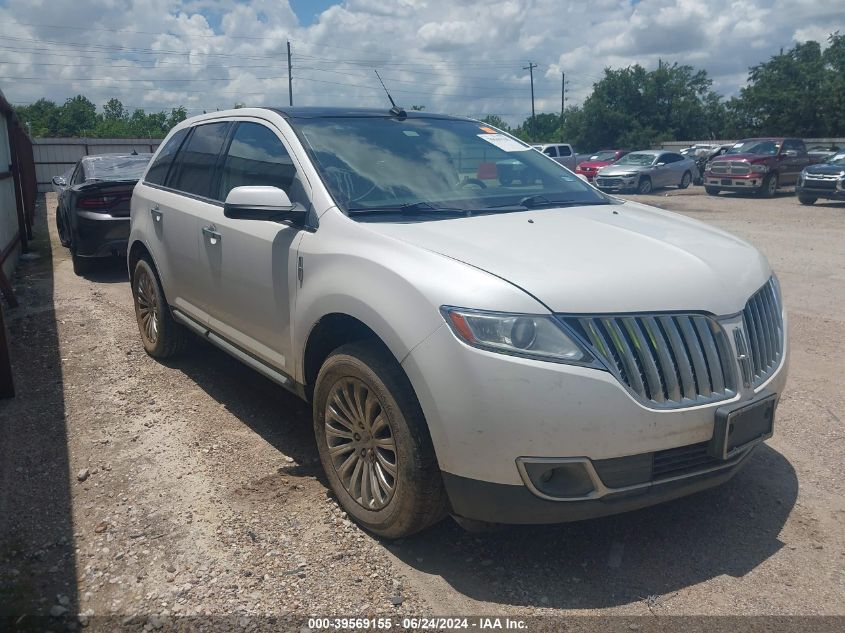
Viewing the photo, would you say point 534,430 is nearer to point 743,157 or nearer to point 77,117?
point 743,157

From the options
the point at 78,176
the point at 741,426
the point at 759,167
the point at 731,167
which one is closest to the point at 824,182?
the point at 759,167

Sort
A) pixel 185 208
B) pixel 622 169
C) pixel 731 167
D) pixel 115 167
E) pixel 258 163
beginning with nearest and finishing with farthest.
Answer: pixel 258 163 → pixel 185 208 → pixel 115 167 → pixel 731 167 → pixel 622 169

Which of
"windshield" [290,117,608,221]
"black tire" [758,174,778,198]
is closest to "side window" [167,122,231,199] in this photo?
"windshield" [290,117,608,221]

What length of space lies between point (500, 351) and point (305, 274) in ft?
4.16

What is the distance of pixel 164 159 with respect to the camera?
18.7 ft

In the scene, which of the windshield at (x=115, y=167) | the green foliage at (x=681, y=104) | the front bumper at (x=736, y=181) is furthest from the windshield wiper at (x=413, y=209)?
the green foliage at (x=681, y=104)

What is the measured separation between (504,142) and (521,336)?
225 centimetres

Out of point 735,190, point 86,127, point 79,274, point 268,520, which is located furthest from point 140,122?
point 268,520

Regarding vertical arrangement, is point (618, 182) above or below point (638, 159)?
below

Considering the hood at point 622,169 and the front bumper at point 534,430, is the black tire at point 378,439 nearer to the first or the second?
the front bumper at point 534,430

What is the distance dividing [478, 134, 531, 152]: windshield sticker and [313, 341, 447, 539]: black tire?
1861mm

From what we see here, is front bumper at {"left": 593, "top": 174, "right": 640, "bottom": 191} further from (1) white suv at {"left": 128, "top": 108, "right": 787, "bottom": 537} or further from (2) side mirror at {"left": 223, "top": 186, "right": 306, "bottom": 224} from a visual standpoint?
(2) side mirror at {"left": 223, "top": 186, "right": 306, "bottom": 224}

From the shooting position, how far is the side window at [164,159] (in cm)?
554

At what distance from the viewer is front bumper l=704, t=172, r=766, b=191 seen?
2373 cm
